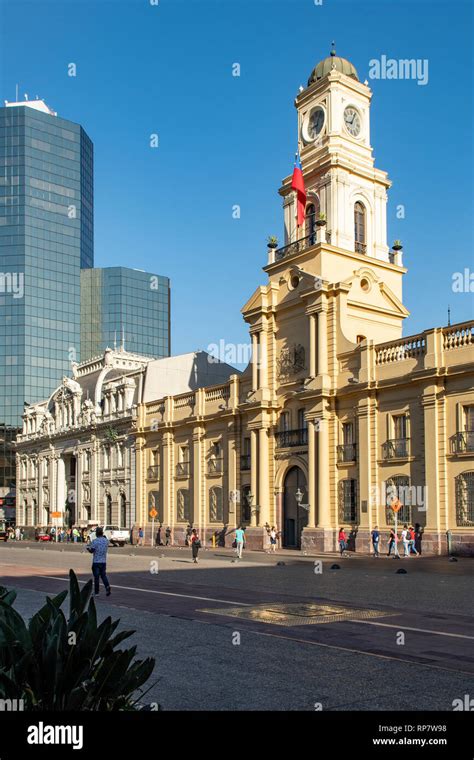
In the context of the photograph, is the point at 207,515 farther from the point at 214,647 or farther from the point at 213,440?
the point at 214,647

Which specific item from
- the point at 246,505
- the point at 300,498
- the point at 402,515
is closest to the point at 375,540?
the point at 402,515

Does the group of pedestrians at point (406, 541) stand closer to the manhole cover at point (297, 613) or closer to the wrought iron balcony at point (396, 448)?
the wrought iron balcony at point (396, 448)

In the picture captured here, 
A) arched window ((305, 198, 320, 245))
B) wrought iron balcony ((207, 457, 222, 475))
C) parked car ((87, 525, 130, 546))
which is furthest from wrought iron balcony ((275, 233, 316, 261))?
parked car ((87, 525, 130, 546))

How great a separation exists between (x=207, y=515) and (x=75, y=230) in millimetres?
98995

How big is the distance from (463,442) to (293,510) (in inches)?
527

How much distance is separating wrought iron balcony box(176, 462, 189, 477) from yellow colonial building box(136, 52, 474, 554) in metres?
0.12

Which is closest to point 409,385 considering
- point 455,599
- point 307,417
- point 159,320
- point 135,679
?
point 307,417

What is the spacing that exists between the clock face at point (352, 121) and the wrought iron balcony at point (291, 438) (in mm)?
19259

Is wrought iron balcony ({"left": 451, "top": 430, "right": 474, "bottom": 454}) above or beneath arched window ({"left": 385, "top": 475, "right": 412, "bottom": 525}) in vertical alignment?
above

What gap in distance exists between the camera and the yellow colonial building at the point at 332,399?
35.1 metres

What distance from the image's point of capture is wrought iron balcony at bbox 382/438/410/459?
36.9 metres

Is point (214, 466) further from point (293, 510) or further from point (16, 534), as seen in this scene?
point (16, 534)

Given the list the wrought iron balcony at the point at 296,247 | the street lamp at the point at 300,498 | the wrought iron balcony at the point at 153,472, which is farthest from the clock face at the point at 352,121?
the wrought iron balcony at the point at 153,472

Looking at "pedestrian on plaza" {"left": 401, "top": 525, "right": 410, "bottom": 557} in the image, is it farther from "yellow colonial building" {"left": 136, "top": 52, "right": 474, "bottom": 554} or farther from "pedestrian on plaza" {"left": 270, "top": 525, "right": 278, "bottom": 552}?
"pedestrian on plaza" {"left": 270, "top": 525, "right": 278, "bottom": 552}
